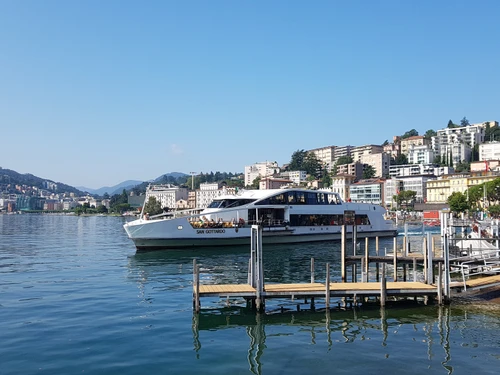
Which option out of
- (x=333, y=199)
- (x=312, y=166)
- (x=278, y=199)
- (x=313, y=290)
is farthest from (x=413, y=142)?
(x=313, y=290)

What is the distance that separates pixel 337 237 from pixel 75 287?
2796 cm

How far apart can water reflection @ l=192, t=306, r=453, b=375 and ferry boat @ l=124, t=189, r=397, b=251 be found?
→ 18.6 meters

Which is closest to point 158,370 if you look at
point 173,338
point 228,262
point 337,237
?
point 173,338

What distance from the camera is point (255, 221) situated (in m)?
37.8

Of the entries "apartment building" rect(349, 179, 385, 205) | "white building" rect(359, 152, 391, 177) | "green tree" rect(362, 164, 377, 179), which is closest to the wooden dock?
"apartment building" rect(349, 179, 385, 205)

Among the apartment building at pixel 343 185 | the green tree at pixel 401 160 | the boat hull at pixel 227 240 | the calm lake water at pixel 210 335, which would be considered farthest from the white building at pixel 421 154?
the calm lake water at pixel 210 335

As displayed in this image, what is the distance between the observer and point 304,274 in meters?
24.0

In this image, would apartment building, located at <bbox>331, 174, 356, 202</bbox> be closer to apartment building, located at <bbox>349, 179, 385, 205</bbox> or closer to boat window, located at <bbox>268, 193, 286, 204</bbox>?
apartment building, located at <bbox>349, 179, 385, 205</bbox>

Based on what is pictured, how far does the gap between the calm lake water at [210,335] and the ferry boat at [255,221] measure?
12.3 meters

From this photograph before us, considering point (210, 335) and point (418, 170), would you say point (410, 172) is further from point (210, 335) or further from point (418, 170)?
point (210, 335)

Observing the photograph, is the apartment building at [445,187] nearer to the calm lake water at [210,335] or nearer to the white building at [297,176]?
the white building at [297,176]

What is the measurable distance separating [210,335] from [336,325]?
3907mm

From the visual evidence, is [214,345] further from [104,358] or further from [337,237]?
[337,237]

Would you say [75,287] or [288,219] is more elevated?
[288,219]
